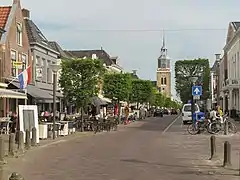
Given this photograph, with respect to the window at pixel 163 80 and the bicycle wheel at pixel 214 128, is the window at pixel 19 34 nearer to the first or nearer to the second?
the bicycle wheel at pixel 214 128

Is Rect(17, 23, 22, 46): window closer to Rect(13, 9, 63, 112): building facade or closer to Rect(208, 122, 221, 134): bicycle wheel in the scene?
Rect(13, 9, 63, 112): building facade

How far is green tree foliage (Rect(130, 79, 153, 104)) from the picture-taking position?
267 ft

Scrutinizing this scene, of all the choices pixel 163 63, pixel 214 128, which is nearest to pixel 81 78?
pixel 214 128

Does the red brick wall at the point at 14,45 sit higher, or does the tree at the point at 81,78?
the red brick wall at the point at 14,45

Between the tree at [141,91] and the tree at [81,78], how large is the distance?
43.6 metres

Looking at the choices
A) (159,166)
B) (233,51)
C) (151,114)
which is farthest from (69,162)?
(151,114)

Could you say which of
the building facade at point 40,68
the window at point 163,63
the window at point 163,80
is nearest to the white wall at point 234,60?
the building facade at point 40,68

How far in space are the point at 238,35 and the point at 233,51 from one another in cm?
774

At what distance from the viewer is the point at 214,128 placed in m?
33.2

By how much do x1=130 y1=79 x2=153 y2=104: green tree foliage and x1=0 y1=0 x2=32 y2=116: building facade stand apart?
36.8 meters

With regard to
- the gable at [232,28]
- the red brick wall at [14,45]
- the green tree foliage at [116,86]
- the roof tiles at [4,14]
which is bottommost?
the green tree foliage at [116,86]

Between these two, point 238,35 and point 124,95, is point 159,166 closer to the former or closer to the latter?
point 124,95

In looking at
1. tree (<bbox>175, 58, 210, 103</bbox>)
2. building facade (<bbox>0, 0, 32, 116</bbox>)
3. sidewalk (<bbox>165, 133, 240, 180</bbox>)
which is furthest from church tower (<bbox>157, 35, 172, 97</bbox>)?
sidewalk (<bbox>165, 133, 240, 180</bbox>)

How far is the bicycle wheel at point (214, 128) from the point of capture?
3303 centimetres
